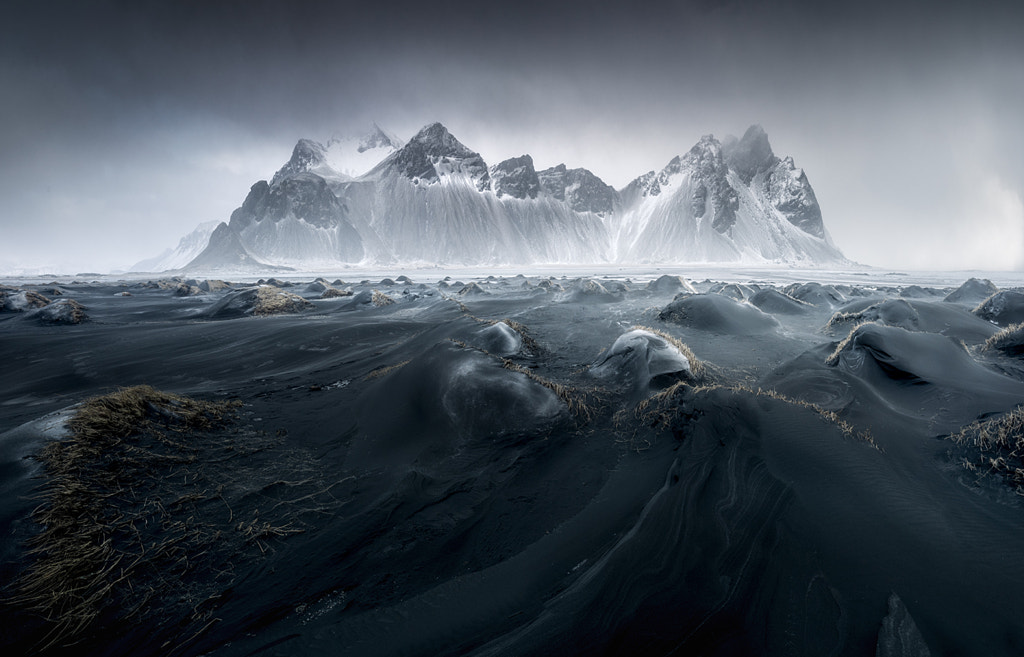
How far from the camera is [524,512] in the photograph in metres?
4.53

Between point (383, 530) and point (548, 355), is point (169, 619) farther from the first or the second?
point (548, 355)

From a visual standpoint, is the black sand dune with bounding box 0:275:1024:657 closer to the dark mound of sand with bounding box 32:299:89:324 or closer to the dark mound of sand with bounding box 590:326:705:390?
the dark mound of sand with bounding box 590:326:705:390

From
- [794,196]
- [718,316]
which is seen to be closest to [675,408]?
[718,316]

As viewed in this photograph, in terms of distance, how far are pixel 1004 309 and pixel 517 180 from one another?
487 ft

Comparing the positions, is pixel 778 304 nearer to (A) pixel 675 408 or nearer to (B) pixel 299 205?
(A) pixel 675 408

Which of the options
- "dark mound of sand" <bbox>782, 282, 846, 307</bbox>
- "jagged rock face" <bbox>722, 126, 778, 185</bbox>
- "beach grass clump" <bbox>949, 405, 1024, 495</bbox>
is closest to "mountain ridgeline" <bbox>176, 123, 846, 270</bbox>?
"jagged rock face" <bbox>722, 126, 778, 185</bbox>

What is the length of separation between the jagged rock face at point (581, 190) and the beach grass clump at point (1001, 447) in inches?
6493

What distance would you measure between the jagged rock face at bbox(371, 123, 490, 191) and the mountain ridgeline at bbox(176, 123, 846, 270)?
468 millimetres

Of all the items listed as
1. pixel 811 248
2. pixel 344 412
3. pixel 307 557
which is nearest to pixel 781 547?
pixel 307 557

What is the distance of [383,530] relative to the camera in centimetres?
416

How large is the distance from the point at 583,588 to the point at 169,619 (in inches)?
138

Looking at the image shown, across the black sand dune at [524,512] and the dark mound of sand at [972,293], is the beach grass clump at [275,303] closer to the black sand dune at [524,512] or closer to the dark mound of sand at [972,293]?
the black sand dune at [524,512]

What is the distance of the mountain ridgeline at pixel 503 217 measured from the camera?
12331cm

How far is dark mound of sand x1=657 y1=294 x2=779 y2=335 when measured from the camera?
14930 millimetres
